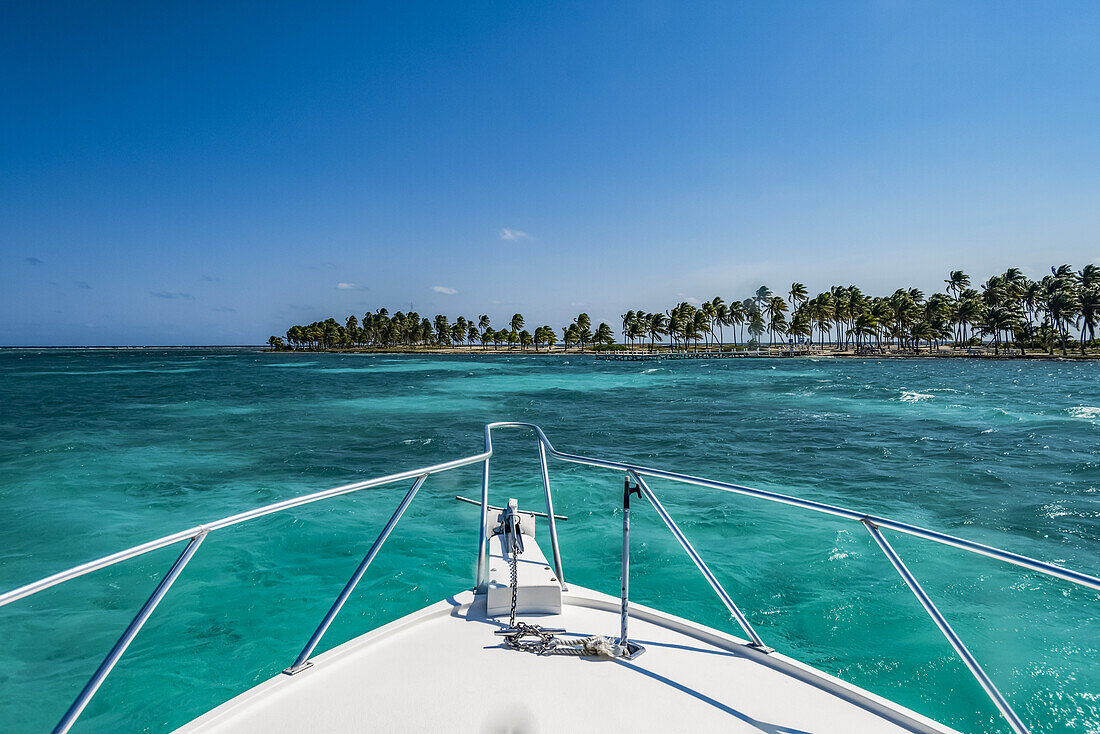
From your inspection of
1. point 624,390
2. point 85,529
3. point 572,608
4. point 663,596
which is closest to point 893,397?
point 624,390

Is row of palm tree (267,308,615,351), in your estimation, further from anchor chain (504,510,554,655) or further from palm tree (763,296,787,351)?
anchor chain (504,510,554,655)

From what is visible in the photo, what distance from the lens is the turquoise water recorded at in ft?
18.4

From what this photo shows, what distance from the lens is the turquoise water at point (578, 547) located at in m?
5.60

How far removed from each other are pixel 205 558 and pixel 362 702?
315 inches

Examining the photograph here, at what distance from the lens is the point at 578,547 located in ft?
30.0

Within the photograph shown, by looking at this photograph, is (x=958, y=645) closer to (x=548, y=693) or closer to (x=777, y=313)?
(x=548, y=693)

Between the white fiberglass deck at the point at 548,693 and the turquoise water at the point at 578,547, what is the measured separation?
3.60 meters

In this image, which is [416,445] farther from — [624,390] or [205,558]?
[624,390]

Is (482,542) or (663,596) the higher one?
(482,542)

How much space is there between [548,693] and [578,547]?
6662 mm

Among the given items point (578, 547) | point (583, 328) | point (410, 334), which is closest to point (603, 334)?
point (583, 328)

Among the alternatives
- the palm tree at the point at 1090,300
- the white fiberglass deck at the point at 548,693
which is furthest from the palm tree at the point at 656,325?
the white fiberglass deck at the point at 548,693

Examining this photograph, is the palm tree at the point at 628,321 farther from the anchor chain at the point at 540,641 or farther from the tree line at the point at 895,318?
the anchor chain at the point at 540,641

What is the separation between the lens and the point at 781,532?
31.7 feet
